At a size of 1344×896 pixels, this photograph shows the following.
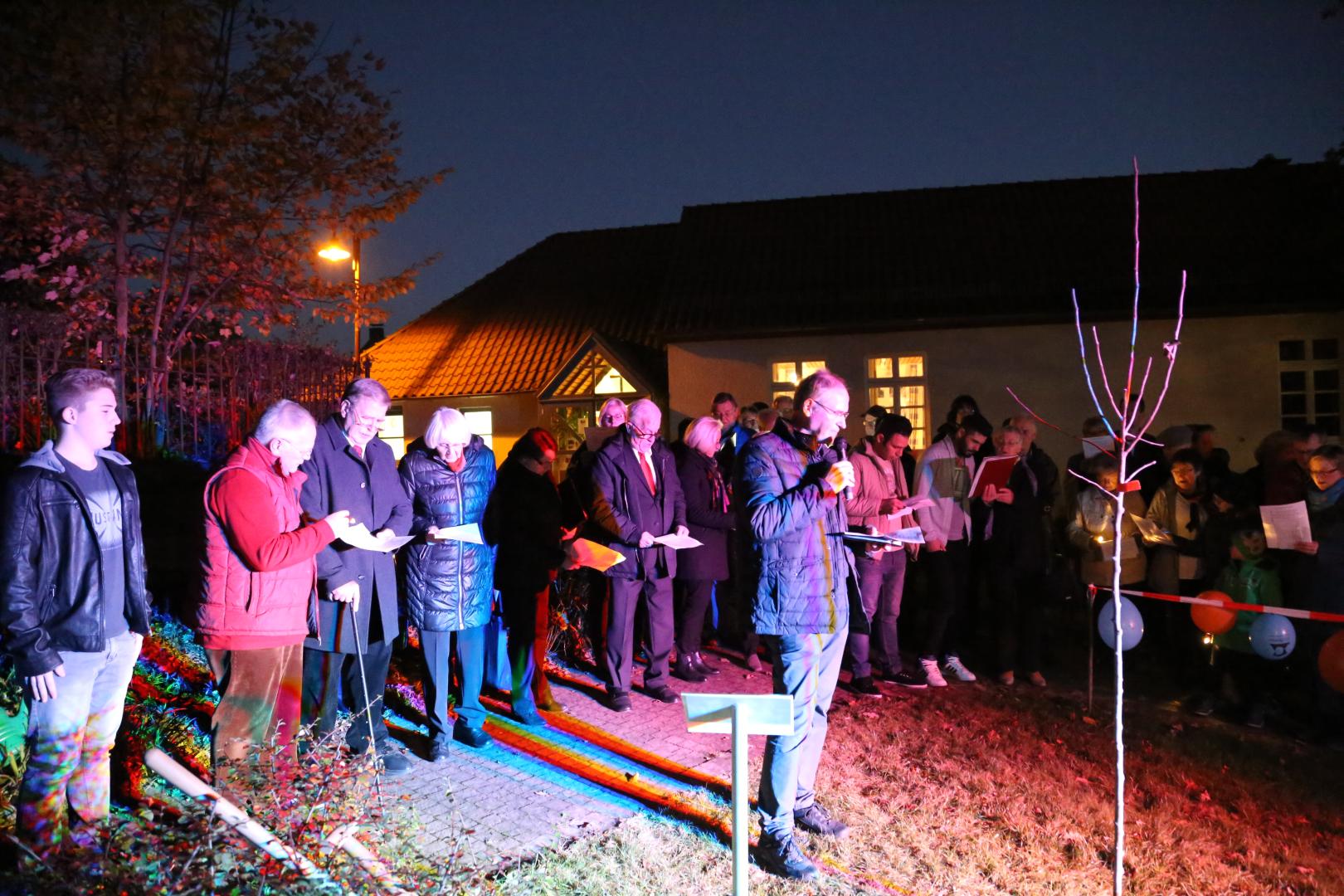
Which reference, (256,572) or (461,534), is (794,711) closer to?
(461,534)

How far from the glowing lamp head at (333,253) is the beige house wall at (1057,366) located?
914 centimetres

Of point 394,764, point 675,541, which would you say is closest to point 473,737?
point 394,764

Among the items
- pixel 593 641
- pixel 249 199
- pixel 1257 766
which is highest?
pixel 249 199

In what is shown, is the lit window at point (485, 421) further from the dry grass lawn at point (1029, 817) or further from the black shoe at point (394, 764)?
the black shoe at point (394, 764)

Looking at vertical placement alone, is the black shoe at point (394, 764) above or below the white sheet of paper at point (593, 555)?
below

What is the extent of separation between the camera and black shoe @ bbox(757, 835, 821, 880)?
418 cm

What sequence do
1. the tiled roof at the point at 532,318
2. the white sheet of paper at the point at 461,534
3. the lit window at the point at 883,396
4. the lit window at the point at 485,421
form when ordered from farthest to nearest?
the tiled roof at the point at 532,318 < the lit window at the point at 485,421 < the lit window at the point at 883,396 < the white sheet of paper at the point at 461,534

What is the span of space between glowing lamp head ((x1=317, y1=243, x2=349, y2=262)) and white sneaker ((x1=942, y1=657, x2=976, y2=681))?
8040mm

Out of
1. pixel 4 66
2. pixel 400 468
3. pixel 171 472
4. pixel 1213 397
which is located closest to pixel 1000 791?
pixel 400 468

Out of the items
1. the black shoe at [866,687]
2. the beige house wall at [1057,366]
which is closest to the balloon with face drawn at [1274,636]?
the black shoe at [866,687]

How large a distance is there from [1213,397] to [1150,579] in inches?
439

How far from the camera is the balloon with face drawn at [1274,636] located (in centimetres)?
655

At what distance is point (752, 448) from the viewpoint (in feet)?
14.6

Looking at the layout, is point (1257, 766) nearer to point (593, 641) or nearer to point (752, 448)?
point (752, 448)
